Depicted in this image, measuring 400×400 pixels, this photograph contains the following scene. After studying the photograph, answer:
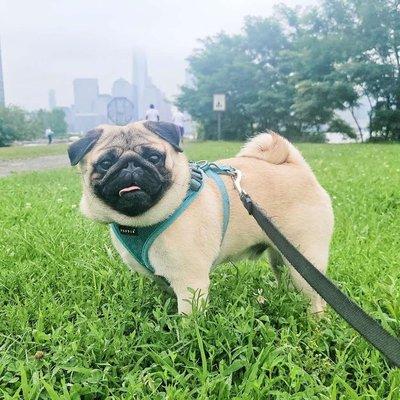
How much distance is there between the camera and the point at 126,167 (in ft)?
6.82

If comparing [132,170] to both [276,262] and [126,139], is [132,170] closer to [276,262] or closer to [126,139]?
[126,139]

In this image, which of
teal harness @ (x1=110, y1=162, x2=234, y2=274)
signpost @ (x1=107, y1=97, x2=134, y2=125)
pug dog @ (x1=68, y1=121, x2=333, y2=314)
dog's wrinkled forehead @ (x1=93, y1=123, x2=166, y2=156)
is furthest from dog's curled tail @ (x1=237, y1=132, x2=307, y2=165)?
signpost @ (x1=107, y1=97, x2=134, y2=125)

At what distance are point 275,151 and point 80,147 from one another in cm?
122

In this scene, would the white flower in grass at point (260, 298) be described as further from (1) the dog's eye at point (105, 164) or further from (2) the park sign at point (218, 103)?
(2) the park sign at point (218, 103)

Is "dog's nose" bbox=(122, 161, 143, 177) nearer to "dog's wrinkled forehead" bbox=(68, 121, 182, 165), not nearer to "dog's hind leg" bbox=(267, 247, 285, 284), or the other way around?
"dog's wrinkled forehead" bbox=(68, 121, 182, 165)

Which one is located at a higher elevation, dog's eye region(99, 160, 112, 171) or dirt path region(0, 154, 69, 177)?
dog's eye region(99, 160, 112, 171)

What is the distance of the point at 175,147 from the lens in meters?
2.27

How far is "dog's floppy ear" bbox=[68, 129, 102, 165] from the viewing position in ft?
7.20

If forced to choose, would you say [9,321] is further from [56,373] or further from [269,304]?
[269,304]

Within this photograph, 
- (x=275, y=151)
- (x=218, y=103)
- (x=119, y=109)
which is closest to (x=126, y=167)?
(x=275, y=151)

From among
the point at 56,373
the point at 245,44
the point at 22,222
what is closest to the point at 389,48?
the point at 245,44

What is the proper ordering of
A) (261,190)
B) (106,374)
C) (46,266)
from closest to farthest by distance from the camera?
(106,374) → (261,190) → (46,266)

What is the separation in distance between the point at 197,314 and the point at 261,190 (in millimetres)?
792

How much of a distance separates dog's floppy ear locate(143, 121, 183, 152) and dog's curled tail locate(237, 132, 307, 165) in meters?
0.78
